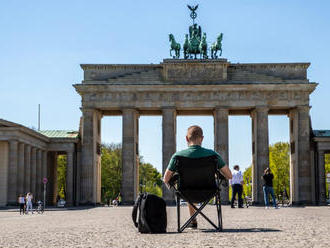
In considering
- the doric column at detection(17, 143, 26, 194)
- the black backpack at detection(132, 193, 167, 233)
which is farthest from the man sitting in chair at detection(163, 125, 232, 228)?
the doric column at detection(17, 143, 26, 194)

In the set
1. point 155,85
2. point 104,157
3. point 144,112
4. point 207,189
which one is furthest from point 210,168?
point 104,157

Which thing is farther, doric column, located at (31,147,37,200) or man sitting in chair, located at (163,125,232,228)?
doric column, located at (31,147,37,200)

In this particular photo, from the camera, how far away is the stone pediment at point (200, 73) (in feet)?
231

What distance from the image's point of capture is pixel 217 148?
69.4m

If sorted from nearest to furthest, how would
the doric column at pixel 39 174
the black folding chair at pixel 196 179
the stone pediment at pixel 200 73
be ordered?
1. the black folding chair at pixel 196 179
2. the stone pediment at pixel 200 73
3. the doric column at pixel 39 174

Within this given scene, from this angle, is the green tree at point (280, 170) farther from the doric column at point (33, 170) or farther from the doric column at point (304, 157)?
the doric column at point (33, 170)

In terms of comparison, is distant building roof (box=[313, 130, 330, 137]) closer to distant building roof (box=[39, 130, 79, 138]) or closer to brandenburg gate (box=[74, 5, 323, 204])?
brandenburg gate (box=[74, 5, 323, 204])

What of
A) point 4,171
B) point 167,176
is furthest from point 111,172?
point 167,176

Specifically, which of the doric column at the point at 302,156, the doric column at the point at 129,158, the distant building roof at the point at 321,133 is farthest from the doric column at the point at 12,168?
the distant building roof at the point at 321,133

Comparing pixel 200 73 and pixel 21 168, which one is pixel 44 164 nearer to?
pixel 21 168

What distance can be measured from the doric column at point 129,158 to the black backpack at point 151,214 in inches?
2211

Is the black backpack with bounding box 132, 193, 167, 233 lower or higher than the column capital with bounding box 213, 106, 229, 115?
lower

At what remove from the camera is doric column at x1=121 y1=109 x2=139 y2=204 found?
6912 cm

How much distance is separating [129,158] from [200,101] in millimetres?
9856
